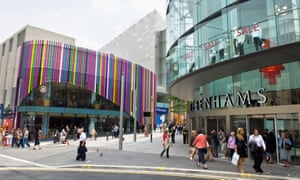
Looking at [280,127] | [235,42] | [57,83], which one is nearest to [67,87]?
[57,83]

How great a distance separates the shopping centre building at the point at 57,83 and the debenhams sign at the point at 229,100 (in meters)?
11.1

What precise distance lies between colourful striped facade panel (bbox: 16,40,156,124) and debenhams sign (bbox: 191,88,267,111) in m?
14.1

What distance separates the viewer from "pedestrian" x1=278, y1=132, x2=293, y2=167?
11483 mm

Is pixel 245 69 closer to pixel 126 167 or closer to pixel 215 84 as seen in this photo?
pixel 215 84

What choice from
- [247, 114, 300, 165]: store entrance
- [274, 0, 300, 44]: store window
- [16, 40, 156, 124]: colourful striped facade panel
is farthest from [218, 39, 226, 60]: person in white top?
[16, 40, 156, 124]: colourful striped facade panel

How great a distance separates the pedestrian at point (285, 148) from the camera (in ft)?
37.7

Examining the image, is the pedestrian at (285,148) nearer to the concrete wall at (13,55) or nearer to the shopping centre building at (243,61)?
the shopping centre building at (243,61)

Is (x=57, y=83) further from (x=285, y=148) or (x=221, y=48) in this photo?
(x=285, y=148)

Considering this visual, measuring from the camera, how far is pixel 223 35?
13719mm

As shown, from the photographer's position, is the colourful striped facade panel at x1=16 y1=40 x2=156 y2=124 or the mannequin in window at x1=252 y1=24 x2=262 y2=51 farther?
the colourful striped facade panel at x1=16 y1=40 x2=156 y2=124

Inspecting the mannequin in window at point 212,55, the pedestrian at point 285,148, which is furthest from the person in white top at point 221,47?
the pedestrian at point 285,148

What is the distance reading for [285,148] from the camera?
11.6 m

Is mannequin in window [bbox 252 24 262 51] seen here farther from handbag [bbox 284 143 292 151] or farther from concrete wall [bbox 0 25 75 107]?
concrete wall [bbox 0 25 75 107]

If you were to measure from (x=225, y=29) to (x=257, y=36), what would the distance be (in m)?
2.40
